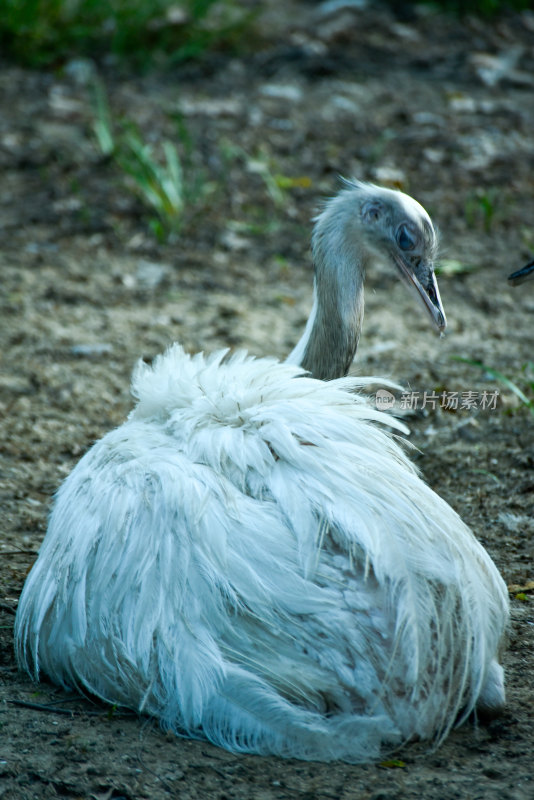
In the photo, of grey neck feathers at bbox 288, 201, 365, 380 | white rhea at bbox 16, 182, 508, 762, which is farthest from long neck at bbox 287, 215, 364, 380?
white rhea at bbox 16, 182, 508, 762

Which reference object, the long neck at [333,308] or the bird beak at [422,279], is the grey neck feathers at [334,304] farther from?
the bird beak at [422,279]

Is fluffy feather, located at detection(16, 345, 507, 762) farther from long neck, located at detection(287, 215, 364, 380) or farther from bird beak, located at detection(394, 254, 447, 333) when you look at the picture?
bird beak, located at detection(394, 254, 447, 333)

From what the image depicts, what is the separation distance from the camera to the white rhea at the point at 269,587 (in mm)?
2285

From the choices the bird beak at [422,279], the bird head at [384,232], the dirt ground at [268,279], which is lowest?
the dirt ground at [268,279]

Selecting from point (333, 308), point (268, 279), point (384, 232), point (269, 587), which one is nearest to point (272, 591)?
point (269, 587)

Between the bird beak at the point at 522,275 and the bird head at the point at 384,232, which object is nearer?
the bird head at the point at 384,232

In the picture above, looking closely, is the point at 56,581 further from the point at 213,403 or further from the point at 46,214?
the point at 46,214

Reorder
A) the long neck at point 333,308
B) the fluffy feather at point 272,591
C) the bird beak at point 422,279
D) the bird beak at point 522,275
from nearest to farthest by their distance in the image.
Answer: the fluffy feather at point 272,591 < the long neck at point 333,308 < the bird beak at point 422,279 < the bird beak at point 522,275

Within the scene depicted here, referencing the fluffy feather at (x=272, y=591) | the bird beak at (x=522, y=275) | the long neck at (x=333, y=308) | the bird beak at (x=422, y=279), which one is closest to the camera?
the fluffy feather at (x=272, y=591)

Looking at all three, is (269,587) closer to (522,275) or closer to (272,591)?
(272,591)

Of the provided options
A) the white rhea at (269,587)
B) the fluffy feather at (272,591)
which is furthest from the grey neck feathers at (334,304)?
the fluffy feather at (272,591)

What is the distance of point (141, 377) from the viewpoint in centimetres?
302

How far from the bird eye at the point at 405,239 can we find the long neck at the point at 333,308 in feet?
0.47

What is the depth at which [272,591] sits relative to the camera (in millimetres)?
2314
